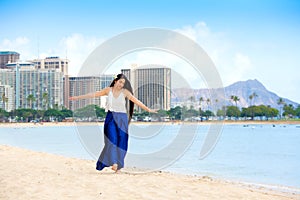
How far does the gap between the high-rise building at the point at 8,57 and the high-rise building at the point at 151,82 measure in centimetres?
15862

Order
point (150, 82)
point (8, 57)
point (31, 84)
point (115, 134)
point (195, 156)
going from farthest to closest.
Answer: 1. point (8, 57)
2. point (31, 84)
3. point (195, 156)
4. point (150, 82)
5. point (115, 134)

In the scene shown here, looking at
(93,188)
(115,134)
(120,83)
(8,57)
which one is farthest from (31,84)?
(93,188)

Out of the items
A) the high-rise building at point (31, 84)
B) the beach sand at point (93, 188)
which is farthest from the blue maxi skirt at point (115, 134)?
the high-rise building at point (31, 84)

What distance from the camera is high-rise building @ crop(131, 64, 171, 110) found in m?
11.6

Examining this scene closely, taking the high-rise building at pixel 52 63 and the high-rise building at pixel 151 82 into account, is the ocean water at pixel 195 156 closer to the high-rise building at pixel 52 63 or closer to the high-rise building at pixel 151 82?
the high-rise building at pixel 151 82

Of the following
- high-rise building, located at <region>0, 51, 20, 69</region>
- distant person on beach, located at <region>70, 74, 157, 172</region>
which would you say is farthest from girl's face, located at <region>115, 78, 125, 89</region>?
high-rise building, located at <region>0, 51, 20, 69</region>

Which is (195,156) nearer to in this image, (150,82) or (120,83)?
→ (150,82)

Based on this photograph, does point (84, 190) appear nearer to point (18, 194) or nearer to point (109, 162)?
point (18, 194)

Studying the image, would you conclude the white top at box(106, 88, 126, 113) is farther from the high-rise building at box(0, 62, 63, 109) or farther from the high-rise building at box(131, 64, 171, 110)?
the high-rise building at box(0, 62, 63, 109)

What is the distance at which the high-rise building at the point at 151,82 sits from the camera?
1162cm

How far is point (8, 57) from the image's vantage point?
169000 mm

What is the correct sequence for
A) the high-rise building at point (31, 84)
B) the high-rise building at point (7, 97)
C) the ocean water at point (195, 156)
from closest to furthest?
the ocean water at point (195, 156) < the high-rise building at point (31, 84) < the high-rise building at point (7, 97)

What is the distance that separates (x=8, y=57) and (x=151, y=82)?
166 m

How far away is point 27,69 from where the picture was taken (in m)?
146
